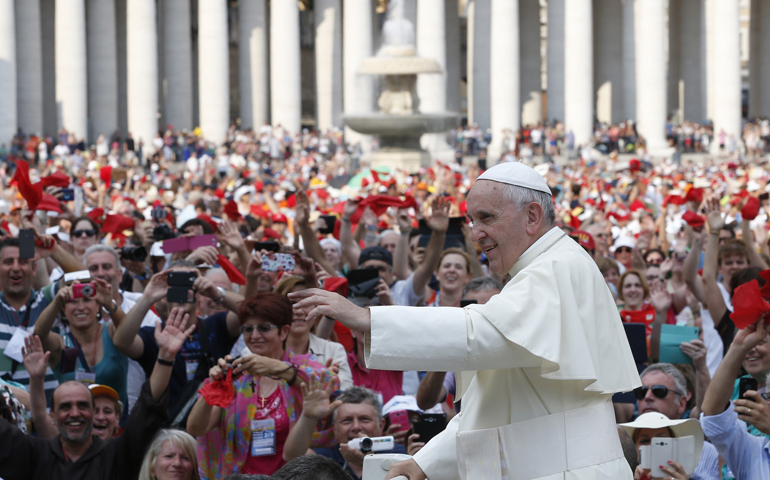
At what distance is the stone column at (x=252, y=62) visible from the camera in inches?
2303

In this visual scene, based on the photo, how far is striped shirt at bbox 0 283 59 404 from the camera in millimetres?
7926

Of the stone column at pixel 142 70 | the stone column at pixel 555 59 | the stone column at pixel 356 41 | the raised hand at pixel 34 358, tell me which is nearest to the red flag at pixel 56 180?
the raised hand at pixel 34 358

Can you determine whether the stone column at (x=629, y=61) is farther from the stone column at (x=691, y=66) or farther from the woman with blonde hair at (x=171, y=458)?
the woman with blonde hair at (x=171, y=458)

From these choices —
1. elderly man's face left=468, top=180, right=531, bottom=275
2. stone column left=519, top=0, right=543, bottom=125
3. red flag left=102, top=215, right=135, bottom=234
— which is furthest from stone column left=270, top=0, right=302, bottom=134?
elderly man's face left=468, top=180, right=531, bottom=275

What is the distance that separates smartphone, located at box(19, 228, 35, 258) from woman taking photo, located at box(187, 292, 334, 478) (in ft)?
8.04

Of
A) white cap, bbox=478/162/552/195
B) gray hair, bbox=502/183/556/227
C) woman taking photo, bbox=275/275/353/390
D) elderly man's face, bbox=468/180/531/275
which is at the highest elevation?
white cap, bbox=478/162/552/195

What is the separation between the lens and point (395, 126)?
33.6 meters

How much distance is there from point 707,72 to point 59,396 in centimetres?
6541

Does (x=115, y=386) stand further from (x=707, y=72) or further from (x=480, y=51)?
(x=707, y=72)

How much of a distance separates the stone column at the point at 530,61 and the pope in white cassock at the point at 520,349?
207 feet

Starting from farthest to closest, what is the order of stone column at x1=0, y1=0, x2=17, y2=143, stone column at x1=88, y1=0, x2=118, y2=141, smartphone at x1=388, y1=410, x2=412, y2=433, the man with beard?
1. stone column at x1=88, y1=0, x2=118, y2=141
2. stone column at x1=0, y1=0, x2=17, y2=143
3. smartphone at x1=388, y1=410, x2=412, y2=433
4. the man with beard

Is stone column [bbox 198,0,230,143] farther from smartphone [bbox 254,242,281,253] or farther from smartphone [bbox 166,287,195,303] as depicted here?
smartphone [bbox 166,287,195,303]

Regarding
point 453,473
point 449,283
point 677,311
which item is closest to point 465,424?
point 453,473

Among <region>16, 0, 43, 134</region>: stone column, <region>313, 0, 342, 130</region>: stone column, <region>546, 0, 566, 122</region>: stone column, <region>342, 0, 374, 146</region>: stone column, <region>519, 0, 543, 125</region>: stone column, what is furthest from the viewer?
<region>519, 0, 543, 125</region>: stone column
